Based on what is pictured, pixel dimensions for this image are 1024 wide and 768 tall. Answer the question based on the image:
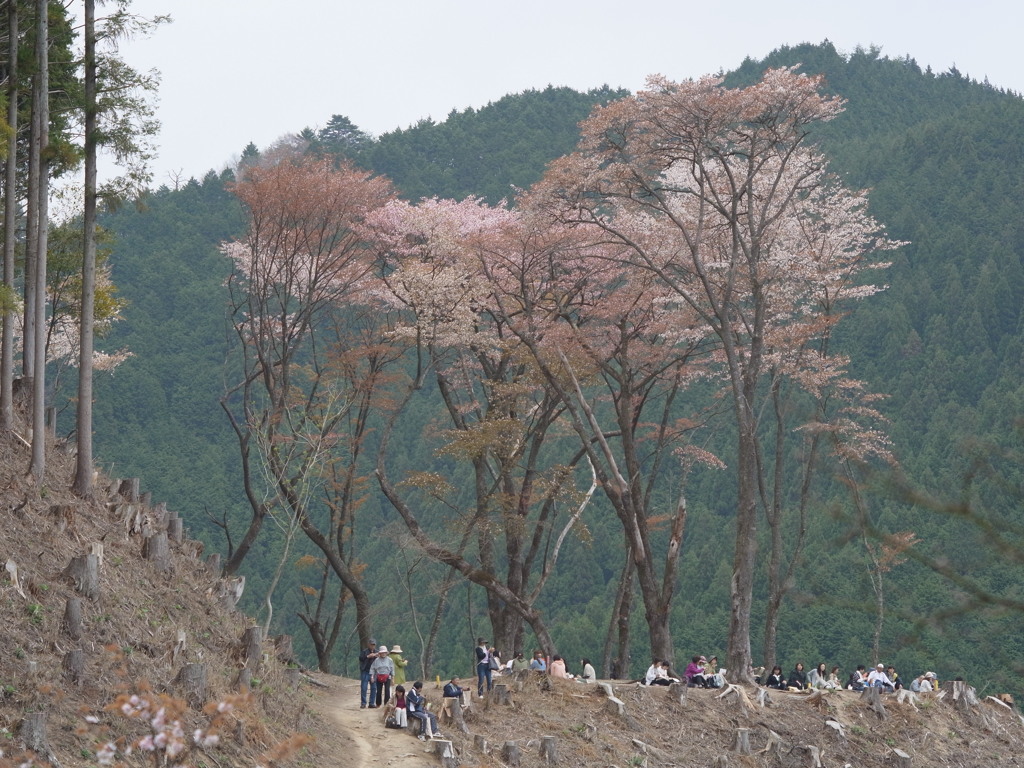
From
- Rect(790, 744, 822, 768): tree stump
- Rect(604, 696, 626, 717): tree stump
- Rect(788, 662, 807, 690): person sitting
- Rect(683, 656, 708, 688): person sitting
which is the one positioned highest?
Rect(604, 696, 626, 717): tree stump

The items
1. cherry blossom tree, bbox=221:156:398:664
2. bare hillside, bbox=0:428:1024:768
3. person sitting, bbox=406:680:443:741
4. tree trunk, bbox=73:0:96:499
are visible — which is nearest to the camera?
bare hillside, bbox=0:428:1024:768

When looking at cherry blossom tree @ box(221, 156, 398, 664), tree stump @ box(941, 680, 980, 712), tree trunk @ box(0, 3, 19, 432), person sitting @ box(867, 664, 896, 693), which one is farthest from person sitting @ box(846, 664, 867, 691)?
tree trunk @ box(0, 3, 19, 432)

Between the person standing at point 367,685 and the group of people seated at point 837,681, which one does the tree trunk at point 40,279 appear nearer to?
the person standing at point 367,685

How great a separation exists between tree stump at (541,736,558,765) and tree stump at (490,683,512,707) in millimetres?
1742

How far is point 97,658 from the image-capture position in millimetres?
11242

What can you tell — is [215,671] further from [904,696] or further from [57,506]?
[904,696]

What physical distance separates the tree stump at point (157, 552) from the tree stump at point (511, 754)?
18.1ft

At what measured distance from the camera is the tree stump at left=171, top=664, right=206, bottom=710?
37.0 ft

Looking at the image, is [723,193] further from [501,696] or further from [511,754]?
[511,754]

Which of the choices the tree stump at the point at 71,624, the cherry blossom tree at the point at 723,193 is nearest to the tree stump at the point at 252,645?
the tree stump at the point at 71,624

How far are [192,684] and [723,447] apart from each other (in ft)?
140

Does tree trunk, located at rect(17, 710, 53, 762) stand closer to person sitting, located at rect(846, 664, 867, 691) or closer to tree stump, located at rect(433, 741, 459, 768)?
tree stump, located at rect(433, 741, 459, 768)

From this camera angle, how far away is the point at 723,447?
51750 millimetres

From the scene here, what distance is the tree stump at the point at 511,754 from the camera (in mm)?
12906
